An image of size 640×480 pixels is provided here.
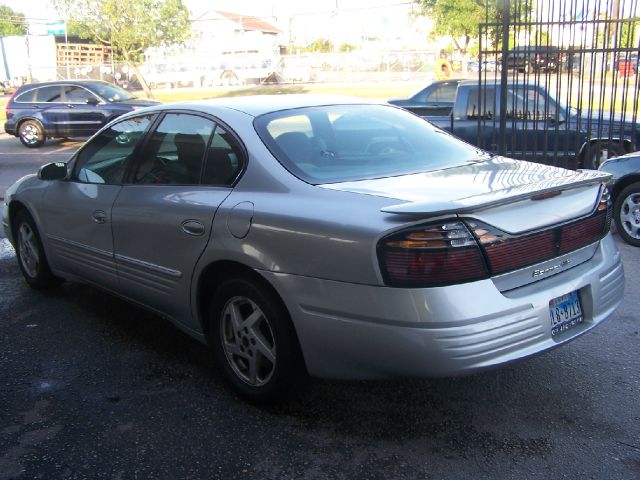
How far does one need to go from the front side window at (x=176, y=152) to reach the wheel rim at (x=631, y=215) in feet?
15.0

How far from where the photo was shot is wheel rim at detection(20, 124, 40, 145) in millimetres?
17734

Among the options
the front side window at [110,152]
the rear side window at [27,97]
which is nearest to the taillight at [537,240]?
the front side window at [110,152]

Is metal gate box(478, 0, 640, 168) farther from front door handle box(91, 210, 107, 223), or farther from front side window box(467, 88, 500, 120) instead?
front door handle box(91, 210, 107, 223)

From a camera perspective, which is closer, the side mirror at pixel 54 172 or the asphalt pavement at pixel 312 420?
the asphalt pavement at pixel 312 420

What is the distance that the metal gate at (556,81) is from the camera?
27.7ft

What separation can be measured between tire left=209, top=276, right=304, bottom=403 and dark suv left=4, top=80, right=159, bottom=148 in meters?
13.9

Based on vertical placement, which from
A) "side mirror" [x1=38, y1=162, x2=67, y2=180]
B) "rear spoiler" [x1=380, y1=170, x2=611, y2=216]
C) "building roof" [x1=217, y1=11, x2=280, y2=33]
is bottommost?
"side mirror" [x1=38, y1=162, x2=67, y2=180]

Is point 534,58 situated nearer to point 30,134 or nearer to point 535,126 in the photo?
point 535,126

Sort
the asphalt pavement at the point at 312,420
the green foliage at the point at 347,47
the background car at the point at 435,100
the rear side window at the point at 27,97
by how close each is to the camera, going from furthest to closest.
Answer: the green foliage at the point at 347,47, the rear side window at the point at 27,97, the background car at the point at 435,100, the asphalt pavement at the point at 312,420

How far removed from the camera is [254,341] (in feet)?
11.3

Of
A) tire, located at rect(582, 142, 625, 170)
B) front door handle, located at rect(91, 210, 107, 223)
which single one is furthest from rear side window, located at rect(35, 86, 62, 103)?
front door handle, located at rect(91, 210, 107, 223)

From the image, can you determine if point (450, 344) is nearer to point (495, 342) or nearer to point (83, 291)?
point (495, 342)

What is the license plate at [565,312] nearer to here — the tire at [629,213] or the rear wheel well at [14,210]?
the tire at [629,213]

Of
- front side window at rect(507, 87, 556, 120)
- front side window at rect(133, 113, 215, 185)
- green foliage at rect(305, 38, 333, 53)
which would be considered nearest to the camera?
front side window at rect(133, 113, 215, 185)
